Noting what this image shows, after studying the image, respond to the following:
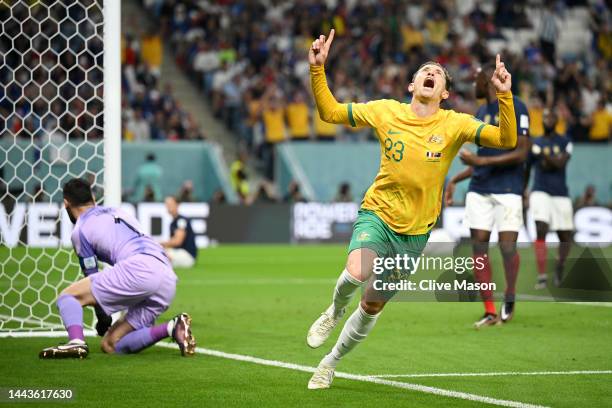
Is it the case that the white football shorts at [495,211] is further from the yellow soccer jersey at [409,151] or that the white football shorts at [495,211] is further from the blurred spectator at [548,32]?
the blurred spectator at [548,32]

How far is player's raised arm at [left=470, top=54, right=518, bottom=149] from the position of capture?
6.98 m

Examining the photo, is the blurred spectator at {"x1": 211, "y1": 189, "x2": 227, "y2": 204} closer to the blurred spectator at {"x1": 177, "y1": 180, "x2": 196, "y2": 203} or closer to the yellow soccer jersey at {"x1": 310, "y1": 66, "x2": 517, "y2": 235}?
the blurred spectator at {"x1": 177, "y1": 180, "x2": 196, "y2": 203}

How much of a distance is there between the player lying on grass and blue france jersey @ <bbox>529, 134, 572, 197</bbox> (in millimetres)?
7585

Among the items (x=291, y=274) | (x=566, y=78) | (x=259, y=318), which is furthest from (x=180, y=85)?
(x=259, y=318)

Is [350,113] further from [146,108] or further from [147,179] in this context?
[146,108]

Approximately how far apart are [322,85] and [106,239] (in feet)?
8.89

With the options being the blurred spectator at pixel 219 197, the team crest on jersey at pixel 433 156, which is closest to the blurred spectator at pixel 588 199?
the blurred spectator at pixel 219 197

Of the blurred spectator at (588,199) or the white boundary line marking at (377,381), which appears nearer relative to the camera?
the white boundary line marking at (377,381)

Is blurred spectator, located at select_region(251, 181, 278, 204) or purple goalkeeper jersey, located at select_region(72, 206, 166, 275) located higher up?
purple goalkeeper jersey, located at select_region(72, 206, 166, 275)

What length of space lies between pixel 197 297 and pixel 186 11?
61.3ft

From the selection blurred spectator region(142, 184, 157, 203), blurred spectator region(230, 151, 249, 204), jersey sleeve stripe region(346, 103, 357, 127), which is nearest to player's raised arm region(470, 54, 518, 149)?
jersey sleeve stripe region(346, 103, 357, 127)

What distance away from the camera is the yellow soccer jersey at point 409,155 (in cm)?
761

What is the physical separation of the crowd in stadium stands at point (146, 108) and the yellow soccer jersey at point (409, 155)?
66.8 feet

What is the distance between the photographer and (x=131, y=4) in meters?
32.5
